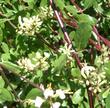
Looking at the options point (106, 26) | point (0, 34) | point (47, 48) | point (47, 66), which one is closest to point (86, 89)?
point (47, 66)

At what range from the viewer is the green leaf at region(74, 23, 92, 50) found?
4.35 feet

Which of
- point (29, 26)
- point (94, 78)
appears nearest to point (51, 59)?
point (29, 26)

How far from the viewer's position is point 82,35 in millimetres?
1336

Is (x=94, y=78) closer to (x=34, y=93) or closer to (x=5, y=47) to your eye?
(x=34, y=93)

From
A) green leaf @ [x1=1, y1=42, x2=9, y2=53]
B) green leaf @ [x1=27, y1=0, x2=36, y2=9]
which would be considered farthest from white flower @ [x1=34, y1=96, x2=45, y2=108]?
green leaf @ [x1=27, y1=0, x2=36, y2=9]

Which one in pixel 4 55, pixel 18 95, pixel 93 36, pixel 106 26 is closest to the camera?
pixel 18 95

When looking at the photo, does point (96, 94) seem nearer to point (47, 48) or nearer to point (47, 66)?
point (47, 66)

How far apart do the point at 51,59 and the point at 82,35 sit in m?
0.14

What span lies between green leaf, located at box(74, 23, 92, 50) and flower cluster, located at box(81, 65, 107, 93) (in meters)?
0.11

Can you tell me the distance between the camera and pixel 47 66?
1299 millimetres

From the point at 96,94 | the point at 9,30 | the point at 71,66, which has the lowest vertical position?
the point at 96,94

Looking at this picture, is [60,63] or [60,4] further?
[60,4]

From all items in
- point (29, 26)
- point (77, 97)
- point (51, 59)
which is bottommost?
point (77, 97)

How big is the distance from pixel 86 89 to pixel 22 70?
8.0 inches
